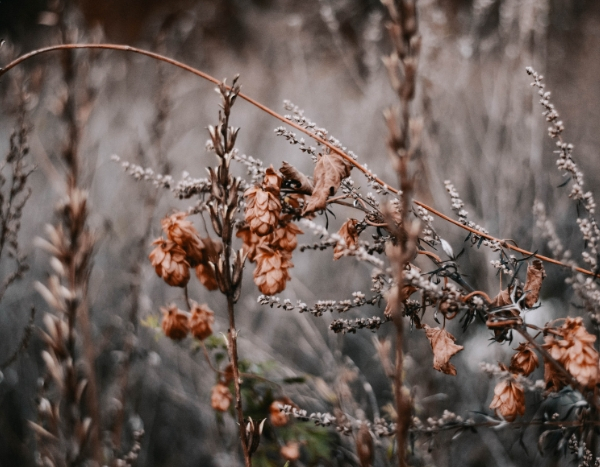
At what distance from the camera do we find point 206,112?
2.60m

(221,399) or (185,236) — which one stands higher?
(185,236)

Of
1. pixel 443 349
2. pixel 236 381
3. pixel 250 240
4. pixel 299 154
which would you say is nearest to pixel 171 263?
pixel 250 240

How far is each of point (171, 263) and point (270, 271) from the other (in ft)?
0.57

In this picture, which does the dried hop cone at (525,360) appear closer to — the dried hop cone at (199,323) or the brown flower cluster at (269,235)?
the brown flower cluster at (269,235)

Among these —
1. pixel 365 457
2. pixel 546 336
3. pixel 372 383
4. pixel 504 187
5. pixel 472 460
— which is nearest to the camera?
pixel 365 457

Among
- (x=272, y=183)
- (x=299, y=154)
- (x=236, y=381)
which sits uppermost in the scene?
(x=299, y=154)

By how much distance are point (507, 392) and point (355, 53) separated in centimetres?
234

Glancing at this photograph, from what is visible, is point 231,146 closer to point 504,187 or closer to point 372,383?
point 504,187

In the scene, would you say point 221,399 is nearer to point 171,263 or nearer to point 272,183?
point 171,263

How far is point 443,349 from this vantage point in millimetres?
506

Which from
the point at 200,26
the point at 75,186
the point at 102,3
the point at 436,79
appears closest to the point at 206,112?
the point at 200,26

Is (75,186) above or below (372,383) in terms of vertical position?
below

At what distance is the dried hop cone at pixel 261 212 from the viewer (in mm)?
513

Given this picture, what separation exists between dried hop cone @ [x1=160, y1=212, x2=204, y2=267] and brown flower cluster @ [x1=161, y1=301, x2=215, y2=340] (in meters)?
0.18
